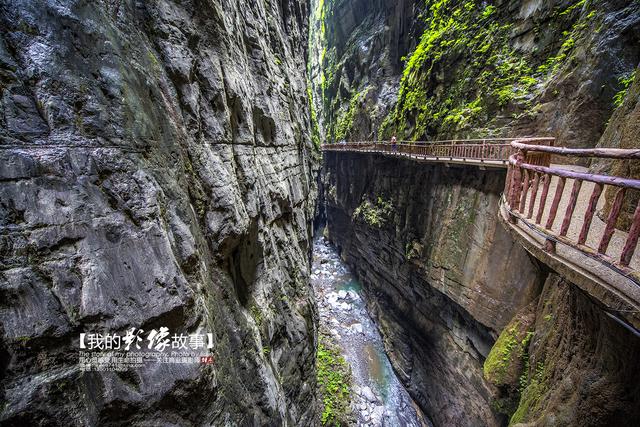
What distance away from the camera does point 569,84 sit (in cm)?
717

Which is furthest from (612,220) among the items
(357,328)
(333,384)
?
(357,328)

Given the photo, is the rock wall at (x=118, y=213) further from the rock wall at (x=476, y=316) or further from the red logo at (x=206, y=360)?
the rock wall at (x=476, y=316)

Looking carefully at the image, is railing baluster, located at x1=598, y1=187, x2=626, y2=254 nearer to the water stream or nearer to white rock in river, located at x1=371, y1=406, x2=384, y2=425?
the water stream

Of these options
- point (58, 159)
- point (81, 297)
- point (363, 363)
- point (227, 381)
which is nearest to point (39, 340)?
point (81, 297)

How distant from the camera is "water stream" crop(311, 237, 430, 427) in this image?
436 inches

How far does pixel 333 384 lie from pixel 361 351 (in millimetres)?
3694

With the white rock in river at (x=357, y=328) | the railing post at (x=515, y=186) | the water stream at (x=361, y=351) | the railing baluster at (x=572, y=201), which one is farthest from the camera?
the white rock in river at (x=357, y=328)

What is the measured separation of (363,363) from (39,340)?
14243 mm

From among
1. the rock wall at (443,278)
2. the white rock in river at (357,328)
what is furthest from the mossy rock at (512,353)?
the white rock in river at (357,328)

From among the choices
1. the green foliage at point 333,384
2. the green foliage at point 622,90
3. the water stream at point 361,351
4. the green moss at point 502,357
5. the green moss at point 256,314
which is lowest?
the water stream at point 361,351

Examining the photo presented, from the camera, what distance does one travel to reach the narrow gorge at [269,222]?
2.27 metres

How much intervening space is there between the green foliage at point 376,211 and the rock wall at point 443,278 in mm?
67

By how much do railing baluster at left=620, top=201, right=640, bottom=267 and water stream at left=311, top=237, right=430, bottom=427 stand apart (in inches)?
458

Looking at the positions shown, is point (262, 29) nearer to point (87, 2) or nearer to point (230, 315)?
point (87, 2)
